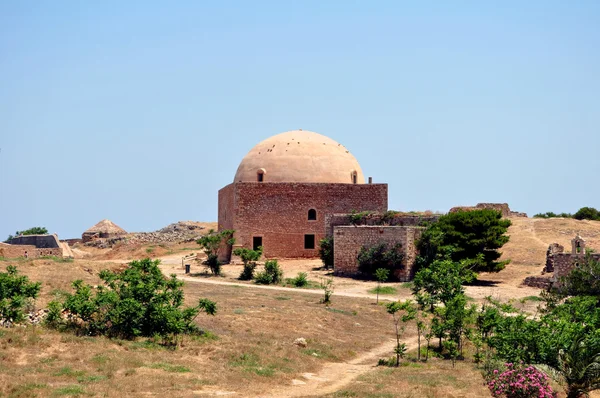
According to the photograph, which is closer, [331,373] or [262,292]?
[331,373]

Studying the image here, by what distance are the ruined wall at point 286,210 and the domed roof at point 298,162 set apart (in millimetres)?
1050

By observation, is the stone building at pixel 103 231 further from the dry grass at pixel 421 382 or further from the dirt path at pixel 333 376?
the dry grass at pixel 421 382

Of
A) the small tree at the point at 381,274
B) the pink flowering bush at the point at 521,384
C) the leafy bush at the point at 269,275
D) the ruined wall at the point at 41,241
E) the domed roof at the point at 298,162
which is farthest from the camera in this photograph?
the ruined wall at the point at 41,241

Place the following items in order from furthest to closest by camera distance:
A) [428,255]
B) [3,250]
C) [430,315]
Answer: [3,250] < [428,255] < [430,315]

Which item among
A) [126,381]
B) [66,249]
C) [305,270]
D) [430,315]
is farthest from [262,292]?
[66,249]

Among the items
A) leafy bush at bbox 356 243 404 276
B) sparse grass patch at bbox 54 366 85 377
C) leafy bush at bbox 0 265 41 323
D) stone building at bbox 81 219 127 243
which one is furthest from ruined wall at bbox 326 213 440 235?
stone building at bbox 81 219 127 243

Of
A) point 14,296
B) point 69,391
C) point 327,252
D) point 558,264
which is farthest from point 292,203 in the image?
point 69,391

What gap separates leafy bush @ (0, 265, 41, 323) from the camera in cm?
1449

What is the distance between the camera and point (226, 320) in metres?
17.3

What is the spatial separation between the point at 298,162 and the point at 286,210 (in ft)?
9.05

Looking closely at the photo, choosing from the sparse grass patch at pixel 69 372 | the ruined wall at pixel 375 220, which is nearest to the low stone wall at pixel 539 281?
the ruined wall at pixel 375 220

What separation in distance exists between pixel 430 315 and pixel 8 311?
38.1ft

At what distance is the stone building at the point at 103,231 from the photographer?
54.1m

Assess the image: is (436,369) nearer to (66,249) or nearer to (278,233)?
(278,233)
